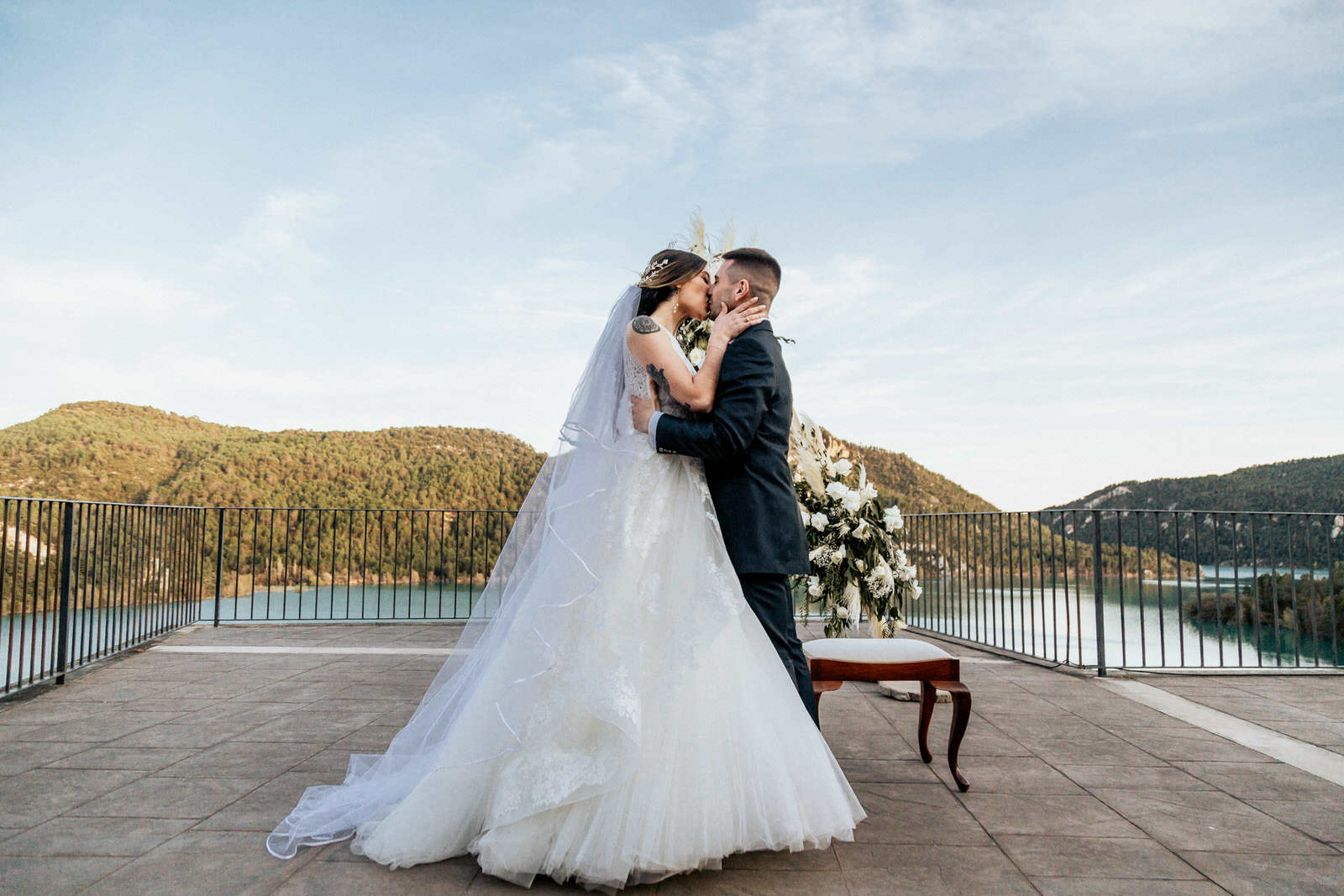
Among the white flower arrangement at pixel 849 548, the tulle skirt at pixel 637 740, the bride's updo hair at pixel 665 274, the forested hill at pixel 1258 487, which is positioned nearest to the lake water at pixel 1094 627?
the white flower arrangement at pixel 849 548

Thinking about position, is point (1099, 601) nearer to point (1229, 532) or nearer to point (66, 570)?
point (1229, 532)

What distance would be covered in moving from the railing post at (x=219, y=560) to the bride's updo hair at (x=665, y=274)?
6.35 meters

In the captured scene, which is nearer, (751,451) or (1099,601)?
(751,451)

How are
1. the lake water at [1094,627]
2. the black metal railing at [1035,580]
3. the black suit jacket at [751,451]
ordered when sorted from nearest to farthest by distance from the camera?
the black suit jacket at [751,451]
the black metal railing at [1035,580]
the lake water at [1094,627]

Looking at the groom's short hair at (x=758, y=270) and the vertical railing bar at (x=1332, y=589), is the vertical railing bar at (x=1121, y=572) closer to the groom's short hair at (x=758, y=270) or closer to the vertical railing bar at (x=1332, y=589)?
the vertical railing bar at (x=1332, y=589)

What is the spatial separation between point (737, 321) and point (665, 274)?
29cm

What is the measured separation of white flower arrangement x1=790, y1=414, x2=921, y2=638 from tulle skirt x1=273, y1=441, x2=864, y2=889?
1.94 m

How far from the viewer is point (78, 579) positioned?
4332 millimetres

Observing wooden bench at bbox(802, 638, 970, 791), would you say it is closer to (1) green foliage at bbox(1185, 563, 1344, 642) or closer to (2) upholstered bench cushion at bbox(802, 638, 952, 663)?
(2) upholstered bench cushion at bbox(802, 638, 952, 663)

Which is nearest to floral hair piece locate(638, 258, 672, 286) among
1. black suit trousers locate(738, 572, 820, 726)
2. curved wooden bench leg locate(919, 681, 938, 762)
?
black suit trousers locate(738, 572, 820, 726)

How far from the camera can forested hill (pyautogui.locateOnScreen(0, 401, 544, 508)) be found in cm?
1900

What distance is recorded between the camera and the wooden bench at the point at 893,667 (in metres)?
2.44

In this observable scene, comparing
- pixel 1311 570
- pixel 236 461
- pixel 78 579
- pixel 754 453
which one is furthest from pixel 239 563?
pixel 236 461

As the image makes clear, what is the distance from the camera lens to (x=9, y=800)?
2.21m
